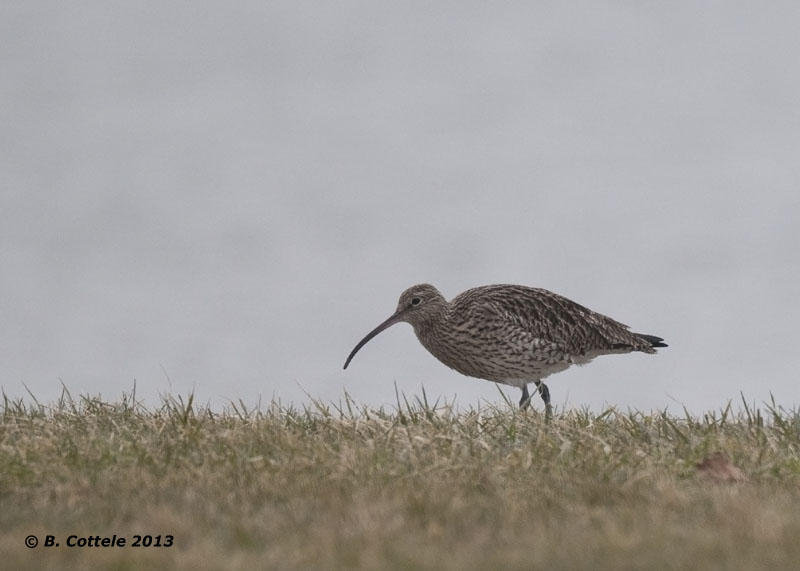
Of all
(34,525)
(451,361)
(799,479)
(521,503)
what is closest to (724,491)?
(799,479)

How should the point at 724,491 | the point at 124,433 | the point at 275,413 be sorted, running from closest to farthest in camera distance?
the point at 724,491 → the point at 124,433 → the point at 275,413

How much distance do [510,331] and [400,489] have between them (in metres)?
6.01

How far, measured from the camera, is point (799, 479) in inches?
289

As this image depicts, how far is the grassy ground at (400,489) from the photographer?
5.29 m

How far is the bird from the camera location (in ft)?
40.8

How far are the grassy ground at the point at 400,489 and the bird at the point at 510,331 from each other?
9.49ft

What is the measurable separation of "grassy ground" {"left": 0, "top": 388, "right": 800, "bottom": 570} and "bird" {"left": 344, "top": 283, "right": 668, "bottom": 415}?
9.49 feet

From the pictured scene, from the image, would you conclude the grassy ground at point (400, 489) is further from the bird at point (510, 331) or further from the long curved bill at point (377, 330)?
the long curved bill at point (377, 330)

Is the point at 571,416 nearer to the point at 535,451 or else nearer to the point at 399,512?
the point at 535,451

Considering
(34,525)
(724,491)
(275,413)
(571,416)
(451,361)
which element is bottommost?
(724,491)

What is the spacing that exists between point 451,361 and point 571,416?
130 inches
